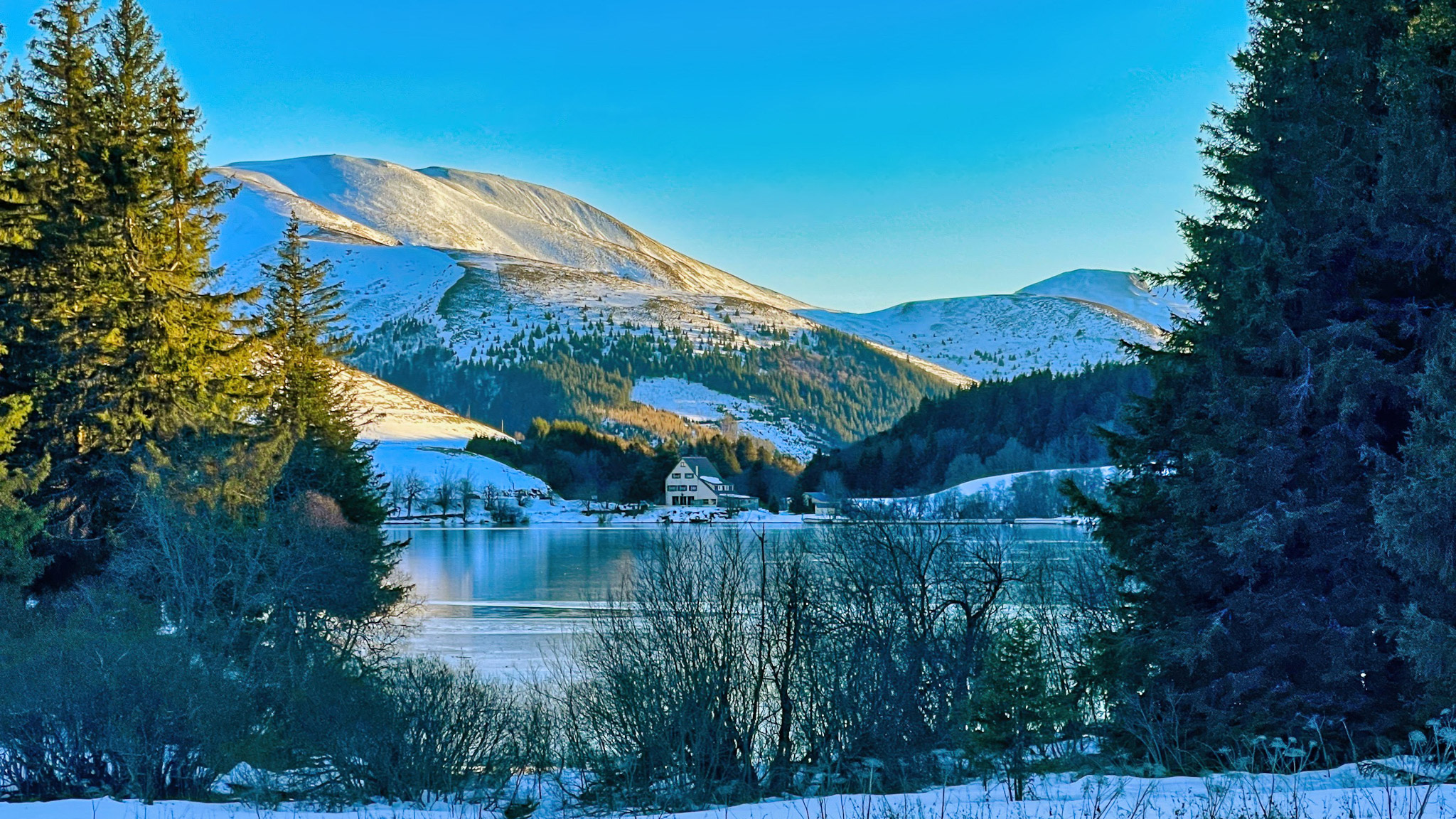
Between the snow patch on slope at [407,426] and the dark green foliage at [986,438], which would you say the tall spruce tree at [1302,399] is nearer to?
the dark green foliage at [986,438]

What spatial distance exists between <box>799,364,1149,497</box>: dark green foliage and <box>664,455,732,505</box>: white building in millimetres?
11710

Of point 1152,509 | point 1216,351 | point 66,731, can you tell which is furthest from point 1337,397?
point 66,731

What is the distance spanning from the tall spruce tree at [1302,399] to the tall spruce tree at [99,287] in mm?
21214

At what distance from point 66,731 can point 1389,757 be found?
19.0m

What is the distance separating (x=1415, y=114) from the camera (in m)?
13.4

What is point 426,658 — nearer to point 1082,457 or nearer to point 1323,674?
point 1323,674

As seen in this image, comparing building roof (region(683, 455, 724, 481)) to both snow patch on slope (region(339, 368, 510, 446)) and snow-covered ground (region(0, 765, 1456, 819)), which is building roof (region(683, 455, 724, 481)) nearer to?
snow patch on slope (region(339, 368, 510, 446))

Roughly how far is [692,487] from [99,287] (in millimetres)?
121144

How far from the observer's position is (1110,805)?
1012 cm

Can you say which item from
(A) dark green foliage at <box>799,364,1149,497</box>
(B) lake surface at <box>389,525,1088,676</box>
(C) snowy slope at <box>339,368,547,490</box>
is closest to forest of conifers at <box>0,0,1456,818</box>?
(B) lake surface at <box>389,525,1088,676</box>

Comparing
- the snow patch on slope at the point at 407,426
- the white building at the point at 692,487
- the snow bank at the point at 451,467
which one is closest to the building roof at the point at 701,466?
the white building at the point at 692,487

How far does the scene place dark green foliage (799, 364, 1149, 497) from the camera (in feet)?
483

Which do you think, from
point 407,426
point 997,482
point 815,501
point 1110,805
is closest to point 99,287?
point 1110,805

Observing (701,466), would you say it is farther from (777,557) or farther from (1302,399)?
(1302,399)
